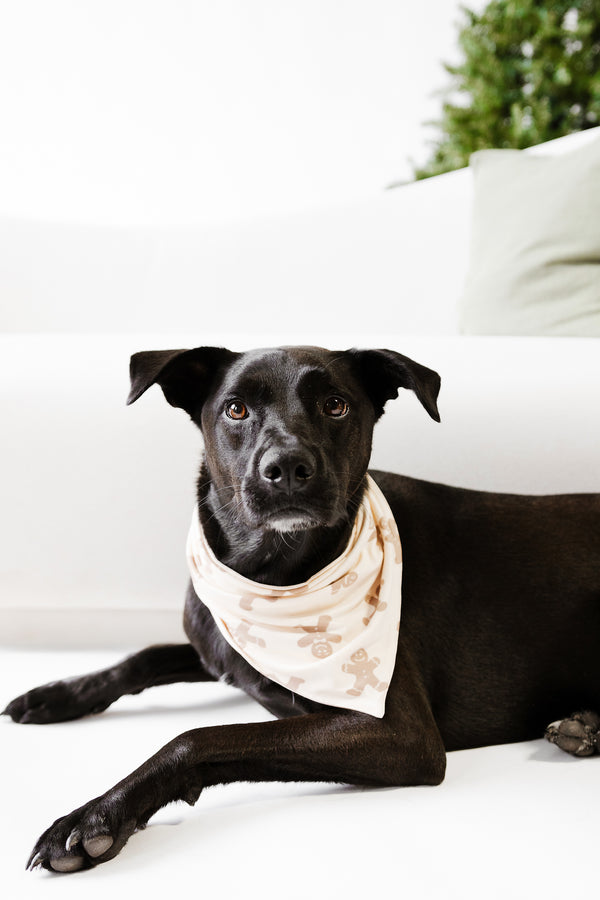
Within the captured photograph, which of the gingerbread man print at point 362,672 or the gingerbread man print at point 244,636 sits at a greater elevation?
the gingerbread man print at point 244,636

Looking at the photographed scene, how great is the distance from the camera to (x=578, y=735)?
1.80 m

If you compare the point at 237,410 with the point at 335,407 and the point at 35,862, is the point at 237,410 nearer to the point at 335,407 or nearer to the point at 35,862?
the point at 335,407

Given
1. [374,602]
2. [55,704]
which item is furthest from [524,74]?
[55,704]

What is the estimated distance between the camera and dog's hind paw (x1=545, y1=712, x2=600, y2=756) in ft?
5.91

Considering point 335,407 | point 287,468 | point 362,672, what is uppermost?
point 335,407

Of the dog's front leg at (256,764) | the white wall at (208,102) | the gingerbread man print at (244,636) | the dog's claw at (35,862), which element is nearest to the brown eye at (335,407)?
the gingerbread man print at (244,636)

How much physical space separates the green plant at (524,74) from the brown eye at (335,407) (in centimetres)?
341

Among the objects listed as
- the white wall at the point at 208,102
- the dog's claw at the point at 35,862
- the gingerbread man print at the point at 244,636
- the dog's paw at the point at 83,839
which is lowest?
the dog's claw at the point at 35,862

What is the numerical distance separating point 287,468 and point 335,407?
11.0 inches

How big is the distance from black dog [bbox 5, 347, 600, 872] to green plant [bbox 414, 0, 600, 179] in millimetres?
3302

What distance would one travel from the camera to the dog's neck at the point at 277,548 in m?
1.84

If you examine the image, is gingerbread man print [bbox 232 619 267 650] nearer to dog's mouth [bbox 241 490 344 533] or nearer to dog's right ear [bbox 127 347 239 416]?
dog's mouth [bbox 241 490 344 533]

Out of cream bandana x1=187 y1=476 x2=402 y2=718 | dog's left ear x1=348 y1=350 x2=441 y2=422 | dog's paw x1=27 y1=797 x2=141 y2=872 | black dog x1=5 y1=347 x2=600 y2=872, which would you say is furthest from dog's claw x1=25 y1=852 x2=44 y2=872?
dog's left ear x1=348 y1=350 x2=441 y2=422

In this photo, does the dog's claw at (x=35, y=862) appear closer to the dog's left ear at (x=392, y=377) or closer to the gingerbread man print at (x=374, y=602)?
the gingerbread man print at (x=374, y=602)
